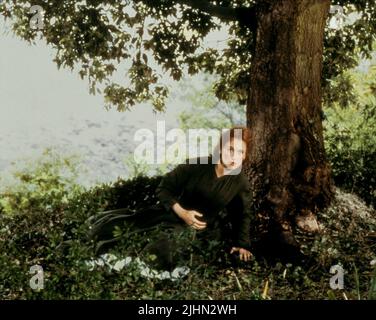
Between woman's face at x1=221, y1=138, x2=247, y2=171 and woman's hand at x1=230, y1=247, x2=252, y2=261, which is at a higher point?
woman's face at x1=221, y1=138, x2=247, y2=171

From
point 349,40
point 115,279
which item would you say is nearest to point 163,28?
point 349,40

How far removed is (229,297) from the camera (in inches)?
168

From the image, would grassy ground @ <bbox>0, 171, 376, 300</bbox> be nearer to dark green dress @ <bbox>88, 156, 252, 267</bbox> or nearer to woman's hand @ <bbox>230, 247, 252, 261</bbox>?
woman's hand @ <bbox>230, 247, 252, 261</bbox>

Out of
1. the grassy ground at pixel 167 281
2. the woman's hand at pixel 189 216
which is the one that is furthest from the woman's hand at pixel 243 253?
the woman's hand at pixel 189 216

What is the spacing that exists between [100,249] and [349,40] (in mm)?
6390

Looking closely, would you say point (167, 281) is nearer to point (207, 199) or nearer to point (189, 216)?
point (189, 216)

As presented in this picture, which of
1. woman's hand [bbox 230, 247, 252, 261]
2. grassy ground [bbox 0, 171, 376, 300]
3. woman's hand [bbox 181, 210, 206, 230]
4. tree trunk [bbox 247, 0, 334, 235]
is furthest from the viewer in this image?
tree trunk [bbox 247, 0, 334, 235]

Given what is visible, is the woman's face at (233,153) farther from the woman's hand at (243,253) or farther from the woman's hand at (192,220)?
the woman's hand at (243,253)

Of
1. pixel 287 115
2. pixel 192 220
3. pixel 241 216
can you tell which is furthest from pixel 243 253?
pixel 287 115

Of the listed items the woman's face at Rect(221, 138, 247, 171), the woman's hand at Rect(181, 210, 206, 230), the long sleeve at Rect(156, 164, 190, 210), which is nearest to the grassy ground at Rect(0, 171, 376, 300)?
the woman's hand at Rect(181, 210, 206, 230)

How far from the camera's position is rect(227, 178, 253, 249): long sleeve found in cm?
489

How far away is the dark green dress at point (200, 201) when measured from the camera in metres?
4.89
